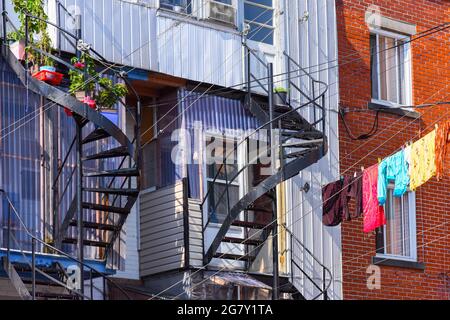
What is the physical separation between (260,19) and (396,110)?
3.50 meters

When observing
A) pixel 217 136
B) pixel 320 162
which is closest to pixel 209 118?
pixel 217 136

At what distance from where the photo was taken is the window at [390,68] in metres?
27.6

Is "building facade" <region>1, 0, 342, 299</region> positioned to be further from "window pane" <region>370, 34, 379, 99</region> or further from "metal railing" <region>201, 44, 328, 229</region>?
"window pane" <region>370, 34, 379, 99</region>

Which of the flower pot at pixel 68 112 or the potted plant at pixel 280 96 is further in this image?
the potted plant at pixel 280 96

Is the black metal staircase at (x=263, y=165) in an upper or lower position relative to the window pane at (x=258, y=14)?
lower

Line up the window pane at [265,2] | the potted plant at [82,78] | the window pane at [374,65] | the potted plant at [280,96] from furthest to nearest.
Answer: the window pane at [374,65] < the window pane at [265,2] < the potted plant at [280,96] < the potted plant at [82,78]

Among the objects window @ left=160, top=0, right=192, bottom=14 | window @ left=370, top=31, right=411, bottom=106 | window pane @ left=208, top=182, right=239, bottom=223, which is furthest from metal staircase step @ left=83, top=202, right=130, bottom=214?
window @ left=370, top=31, right=411, bottom=106

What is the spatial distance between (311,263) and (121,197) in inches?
173

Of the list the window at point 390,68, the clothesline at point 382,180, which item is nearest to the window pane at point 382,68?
the window at point 390,68

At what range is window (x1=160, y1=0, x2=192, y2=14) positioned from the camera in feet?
79.2

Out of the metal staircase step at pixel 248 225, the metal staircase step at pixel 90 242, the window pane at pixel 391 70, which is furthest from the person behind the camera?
the window pane at pixel 391 70

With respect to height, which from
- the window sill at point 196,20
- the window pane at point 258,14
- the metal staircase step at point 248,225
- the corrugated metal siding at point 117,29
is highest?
the window pane at point 258,14

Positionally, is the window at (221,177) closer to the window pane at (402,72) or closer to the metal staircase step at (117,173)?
the metal staircase step at (117,173)

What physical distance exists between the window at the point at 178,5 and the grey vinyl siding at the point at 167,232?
3.09 metres
